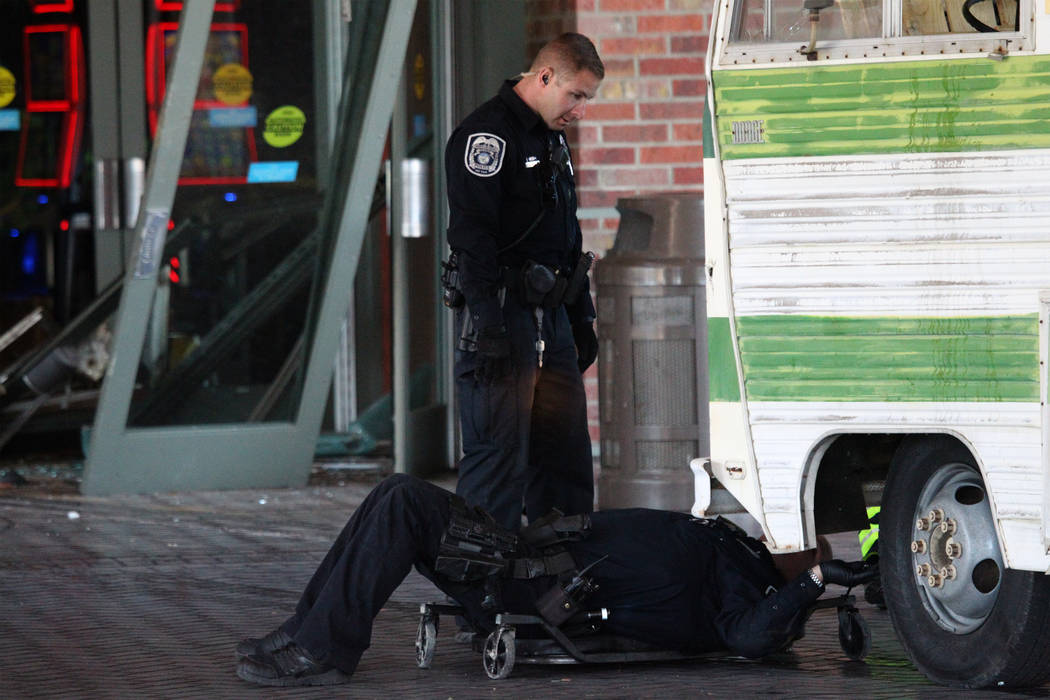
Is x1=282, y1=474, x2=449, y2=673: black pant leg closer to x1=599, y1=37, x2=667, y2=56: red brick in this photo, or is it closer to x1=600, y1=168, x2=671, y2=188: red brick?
x1=600, y1=168, x2=671, y2=188: red brick

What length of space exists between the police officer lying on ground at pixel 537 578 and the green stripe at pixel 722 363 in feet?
1.45

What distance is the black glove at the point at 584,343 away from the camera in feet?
21.4

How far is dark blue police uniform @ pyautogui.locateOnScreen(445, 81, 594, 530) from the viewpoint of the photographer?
5906mm

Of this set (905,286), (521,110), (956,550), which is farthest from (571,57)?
(956,550)

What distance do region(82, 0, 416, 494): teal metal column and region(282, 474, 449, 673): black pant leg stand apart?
14.5 ft

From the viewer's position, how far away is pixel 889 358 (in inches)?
190

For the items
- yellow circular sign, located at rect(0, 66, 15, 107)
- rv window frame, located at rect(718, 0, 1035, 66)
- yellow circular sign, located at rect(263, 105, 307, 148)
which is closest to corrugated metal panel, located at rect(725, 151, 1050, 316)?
rv window frame, located at rect(718, 0, 1035, 66)

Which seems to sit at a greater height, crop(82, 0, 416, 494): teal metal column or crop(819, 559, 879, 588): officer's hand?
crop(82, 0, 416, 494): teal metal column

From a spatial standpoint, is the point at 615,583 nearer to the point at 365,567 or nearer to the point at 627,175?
the point at 365,567

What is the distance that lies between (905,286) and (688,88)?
4990 mm

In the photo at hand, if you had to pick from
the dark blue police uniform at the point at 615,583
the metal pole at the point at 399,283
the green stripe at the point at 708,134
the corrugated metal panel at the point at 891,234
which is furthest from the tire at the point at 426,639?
the metal pole at the point at 399,283

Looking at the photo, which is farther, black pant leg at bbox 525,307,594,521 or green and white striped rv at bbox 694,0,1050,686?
black pant leg at bbox 525,307,594,521

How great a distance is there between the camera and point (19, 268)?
52.0 ft

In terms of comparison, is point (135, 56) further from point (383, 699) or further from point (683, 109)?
point (383, 699)
